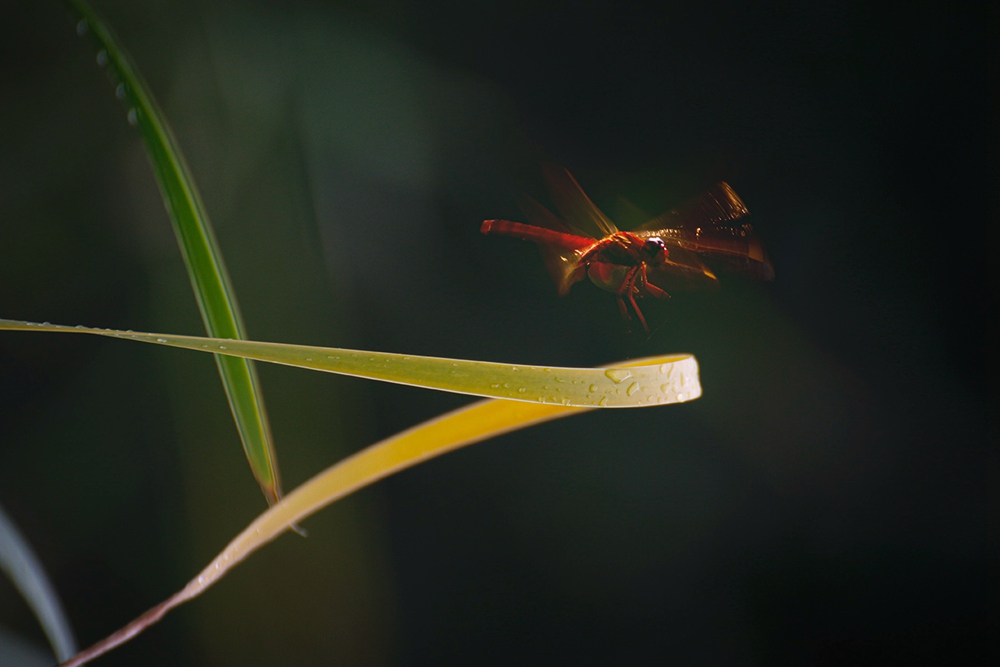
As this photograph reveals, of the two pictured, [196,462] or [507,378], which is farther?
[196,462]

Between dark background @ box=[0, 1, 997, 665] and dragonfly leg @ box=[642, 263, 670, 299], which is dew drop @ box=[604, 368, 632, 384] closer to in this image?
dragonfly leg @ box=[642, 263, 670, 299]

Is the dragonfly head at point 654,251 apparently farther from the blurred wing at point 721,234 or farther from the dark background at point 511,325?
the dark background at point 511,325

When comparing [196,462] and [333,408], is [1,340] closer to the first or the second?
[196,462]

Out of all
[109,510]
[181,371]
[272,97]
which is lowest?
[109,510]

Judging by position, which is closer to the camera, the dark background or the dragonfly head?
the dragonfly head

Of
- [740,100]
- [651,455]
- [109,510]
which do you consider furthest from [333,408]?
[740,100]

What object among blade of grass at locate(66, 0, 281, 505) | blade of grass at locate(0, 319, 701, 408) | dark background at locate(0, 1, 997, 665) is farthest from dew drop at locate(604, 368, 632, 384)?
dark background at locate(0, 1, 997, 665)

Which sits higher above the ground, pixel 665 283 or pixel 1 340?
pixel 1 340
